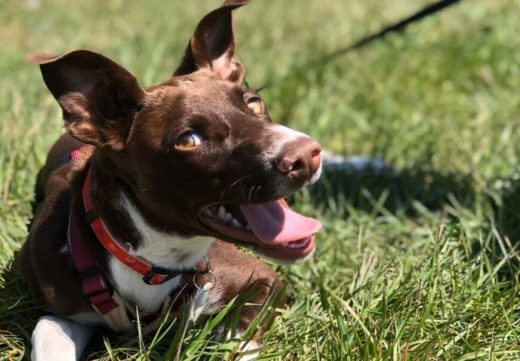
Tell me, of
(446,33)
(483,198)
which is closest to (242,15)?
(446,33)

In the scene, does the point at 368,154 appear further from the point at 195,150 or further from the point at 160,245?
the point at 195,150

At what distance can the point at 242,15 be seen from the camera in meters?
8.27

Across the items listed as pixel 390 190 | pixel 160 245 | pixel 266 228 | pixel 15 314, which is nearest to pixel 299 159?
pixel 266 228

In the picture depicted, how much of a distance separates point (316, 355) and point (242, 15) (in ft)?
18.2

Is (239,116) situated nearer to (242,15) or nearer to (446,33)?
(446,33)

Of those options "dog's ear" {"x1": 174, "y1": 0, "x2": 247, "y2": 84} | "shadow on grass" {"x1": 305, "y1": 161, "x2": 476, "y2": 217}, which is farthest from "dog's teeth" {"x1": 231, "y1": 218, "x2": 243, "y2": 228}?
"shadow on grass" {"x1": 305, "y1": 161, "x2": 476, "y2": 217}

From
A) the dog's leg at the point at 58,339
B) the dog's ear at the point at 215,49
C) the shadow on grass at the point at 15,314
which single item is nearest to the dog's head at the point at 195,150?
the dog's ear at the point at 215,49

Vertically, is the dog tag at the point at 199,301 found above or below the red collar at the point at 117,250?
below

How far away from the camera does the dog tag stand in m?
3.26

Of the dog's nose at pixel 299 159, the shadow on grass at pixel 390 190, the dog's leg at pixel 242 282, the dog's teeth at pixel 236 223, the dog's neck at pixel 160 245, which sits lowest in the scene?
the shadow on grass at pixel 390 190

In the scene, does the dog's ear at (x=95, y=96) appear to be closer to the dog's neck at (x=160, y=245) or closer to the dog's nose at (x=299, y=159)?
the dog's neck at (x=160, y=245)

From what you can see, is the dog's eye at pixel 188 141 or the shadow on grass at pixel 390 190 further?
the shadow on grass at pixel 390 190

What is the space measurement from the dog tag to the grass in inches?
2.0

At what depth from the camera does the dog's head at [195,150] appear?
2809mm
